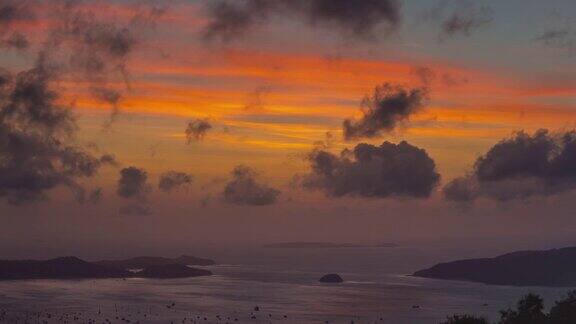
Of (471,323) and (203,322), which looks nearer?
(471,323)

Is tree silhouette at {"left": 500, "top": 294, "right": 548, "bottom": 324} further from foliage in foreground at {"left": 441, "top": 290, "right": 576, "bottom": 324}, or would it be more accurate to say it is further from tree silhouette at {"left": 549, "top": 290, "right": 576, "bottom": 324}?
tree silhouette at {"left": 549, "top": 290, "right": 576, "bottom": 324}

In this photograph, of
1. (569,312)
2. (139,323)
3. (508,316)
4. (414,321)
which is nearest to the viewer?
(569,312)

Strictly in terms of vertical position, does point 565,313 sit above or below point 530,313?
above

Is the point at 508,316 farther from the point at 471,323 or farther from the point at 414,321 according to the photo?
the point at 414,321

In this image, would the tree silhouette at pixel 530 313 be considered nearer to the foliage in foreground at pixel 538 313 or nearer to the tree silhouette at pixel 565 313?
the foliage in foreground at pixel 538 313

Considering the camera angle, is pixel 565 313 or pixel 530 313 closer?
pixel 565 313

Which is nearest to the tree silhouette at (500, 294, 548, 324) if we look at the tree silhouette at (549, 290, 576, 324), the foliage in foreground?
the foliage in foreground

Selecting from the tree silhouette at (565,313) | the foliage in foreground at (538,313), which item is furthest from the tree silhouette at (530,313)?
the tree silhouette at (565,313)

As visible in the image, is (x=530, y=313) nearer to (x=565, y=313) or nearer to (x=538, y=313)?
(x=538, y=313)

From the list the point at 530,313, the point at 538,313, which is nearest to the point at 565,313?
the point at 538,313

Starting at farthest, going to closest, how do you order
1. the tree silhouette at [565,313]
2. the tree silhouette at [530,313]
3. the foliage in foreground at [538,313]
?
the tree silhouette at [530,313], the foliage in foreground at [538,313], the tree silhouette at [565,313]

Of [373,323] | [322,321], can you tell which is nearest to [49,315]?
[322,321]
